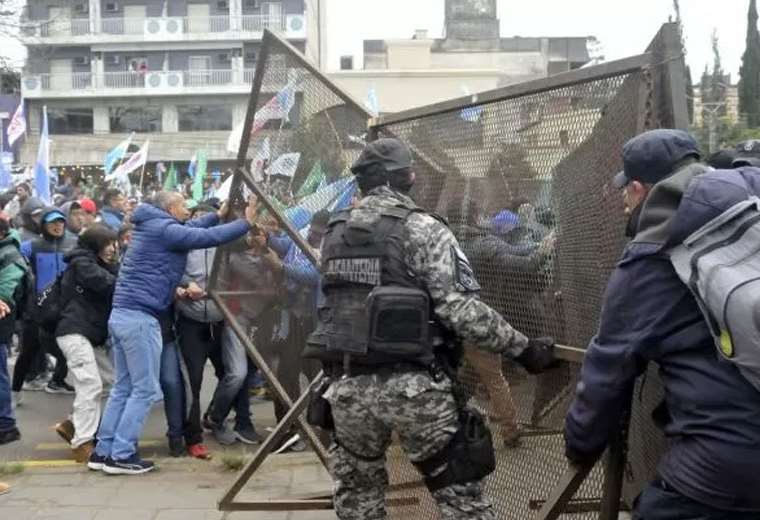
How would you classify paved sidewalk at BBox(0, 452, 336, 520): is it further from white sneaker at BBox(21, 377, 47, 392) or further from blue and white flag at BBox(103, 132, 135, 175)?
blue and white flag at BBox(103, 132, 135, 175)

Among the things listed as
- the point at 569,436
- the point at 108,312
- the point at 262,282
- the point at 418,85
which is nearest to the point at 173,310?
the point at 108,312

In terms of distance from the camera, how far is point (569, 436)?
10.2ft

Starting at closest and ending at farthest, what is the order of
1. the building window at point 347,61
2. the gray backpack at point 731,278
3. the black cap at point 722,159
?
1. the gray backpack at point 731,278
2. the black cap at point 722,159
3. the building window at point 347,61

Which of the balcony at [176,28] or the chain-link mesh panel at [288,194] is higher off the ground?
the balcony at [176,28]

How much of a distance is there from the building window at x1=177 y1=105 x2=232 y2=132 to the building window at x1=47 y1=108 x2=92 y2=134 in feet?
18.7

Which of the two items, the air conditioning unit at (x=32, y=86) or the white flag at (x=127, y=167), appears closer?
the white flag at (x=127, y=167)

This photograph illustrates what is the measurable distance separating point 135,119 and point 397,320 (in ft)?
190

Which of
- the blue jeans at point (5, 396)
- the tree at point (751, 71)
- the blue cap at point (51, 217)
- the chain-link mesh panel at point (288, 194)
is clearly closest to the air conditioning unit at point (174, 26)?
the tree at point (751, 71)

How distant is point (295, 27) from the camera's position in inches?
2249

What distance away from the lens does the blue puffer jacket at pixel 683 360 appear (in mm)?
2594

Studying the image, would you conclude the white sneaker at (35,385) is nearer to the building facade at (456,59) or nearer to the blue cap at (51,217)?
the blue cap at (51,217)

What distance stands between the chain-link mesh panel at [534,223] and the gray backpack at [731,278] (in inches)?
29.9

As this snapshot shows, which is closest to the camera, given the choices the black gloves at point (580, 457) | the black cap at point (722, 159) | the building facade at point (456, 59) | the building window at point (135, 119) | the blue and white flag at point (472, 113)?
the black gloves at point (580, 457)

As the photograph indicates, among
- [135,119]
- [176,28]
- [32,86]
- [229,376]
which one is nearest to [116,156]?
[229,376]
